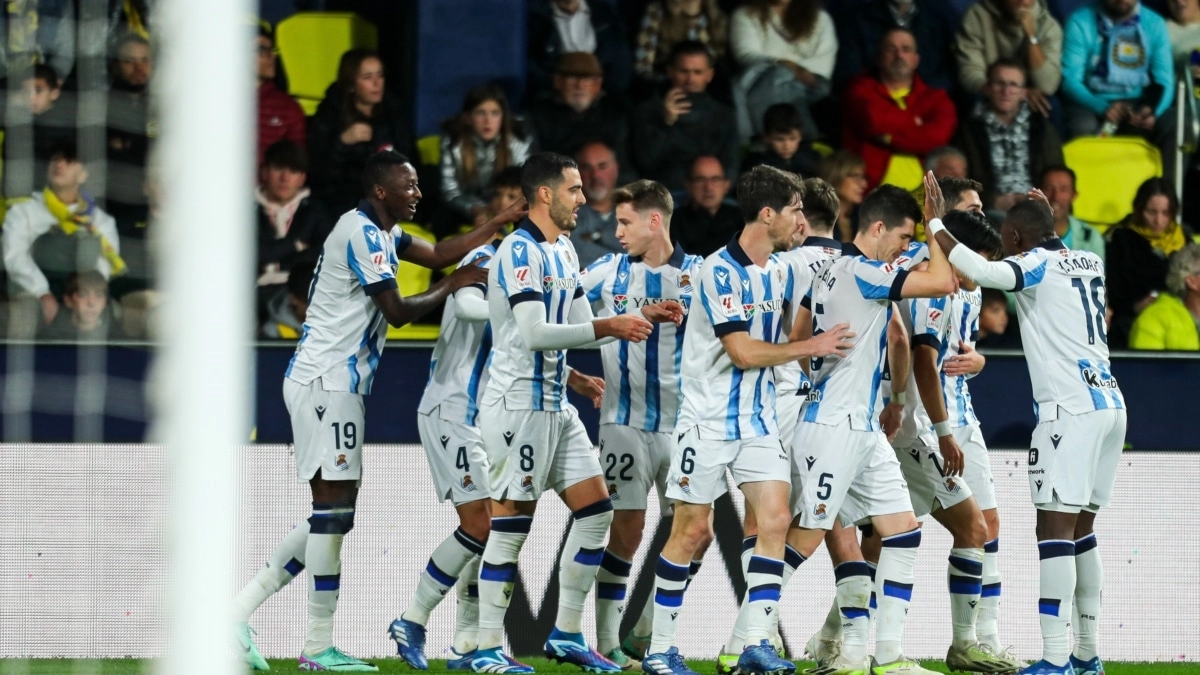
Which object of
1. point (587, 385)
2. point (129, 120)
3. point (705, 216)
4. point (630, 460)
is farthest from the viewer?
point (705, 216)

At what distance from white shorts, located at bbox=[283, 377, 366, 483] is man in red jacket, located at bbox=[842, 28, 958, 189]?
4.82 meters

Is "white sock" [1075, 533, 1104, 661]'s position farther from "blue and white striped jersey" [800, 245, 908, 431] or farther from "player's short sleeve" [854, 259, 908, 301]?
"player's short sleeve" [854, 259, 908, 301]

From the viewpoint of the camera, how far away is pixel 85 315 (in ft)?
23.4

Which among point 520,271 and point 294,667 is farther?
point 294,667

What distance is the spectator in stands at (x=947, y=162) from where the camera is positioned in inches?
422

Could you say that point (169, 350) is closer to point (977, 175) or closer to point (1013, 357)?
point (1013, 357)

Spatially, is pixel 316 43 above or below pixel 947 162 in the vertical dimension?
above

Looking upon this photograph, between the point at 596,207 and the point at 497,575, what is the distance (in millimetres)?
3800

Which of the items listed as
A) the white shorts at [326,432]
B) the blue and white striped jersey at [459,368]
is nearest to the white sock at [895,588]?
the blue and white striped jersey at [459,368]

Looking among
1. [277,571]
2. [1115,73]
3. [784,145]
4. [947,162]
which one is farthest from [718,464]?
[1115,73]

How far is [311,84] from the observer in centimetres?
1077

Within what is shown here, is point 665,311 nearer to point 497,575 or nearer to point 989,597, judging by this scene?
point 497,575

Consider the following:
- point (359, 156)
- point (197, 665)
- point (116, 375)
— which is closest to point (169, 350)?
point (197, 665)

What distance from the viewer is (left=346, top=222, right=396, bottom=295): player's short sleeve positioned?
7.25 m
